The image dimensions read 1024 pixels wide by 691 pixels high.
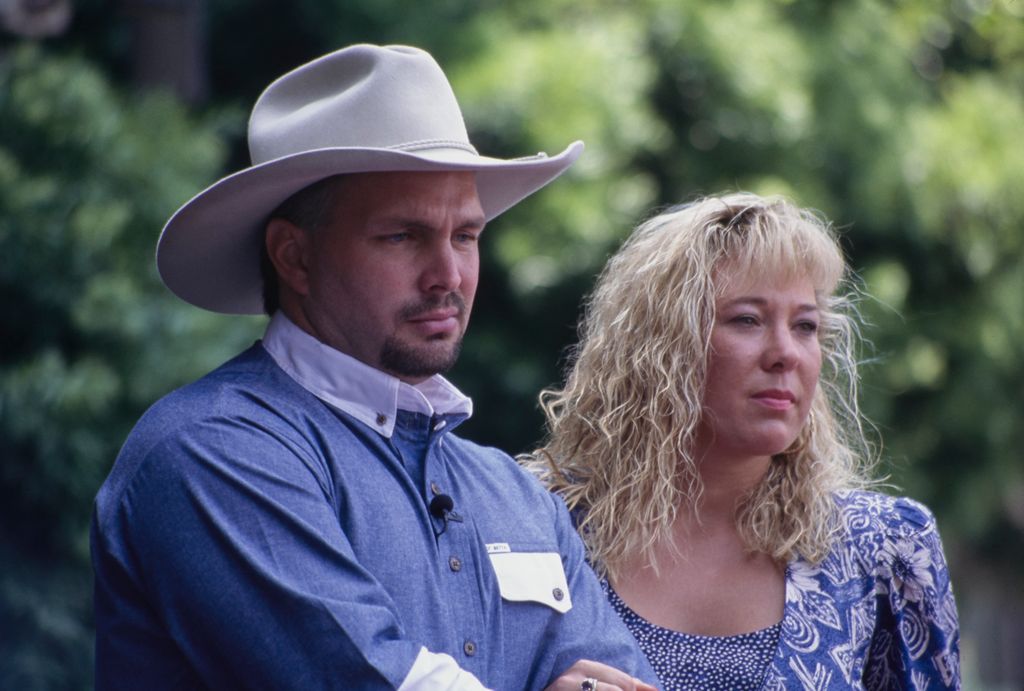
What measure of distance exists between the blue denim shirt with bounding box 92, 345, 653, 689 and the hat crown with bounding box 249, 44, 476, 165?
367 millimetres

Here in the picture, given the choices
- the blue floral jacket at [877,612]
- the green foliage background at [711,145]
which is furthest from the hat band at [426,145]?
the green foliage background at [711,145]

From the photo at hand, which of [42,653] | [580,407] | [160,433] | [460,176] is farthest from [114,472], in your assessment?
[42,653]

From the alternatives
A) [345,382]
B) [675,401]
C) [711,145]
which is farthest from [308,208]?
[711,145]

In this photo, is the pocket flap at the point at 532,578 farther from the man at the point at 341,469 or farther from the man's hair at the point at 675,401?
the man's hair at the point at 675,401

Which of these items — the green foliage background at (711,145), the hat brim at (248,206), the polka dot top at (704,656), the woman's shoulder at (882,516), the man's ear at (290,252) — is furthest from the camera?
the green foliage background at (711,145)

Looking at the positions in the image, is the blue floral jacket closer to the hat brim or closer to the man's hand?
the man's hand

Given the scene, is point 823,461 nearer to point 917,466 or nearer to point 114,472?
point 114,472

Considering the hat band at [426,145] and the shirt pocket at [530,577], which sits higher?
the hat band at [426,145]

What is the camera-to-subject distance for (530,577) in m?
2.53

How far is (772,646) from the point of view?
3.04 metres

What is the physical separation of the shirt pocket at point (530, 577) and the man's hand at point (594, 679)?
0.11 meters

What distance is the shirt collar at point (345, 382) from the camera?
2.42 meters

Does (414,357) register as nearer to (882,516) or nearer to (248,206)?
(248,206)

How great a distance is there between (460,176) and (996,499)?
7125mm
